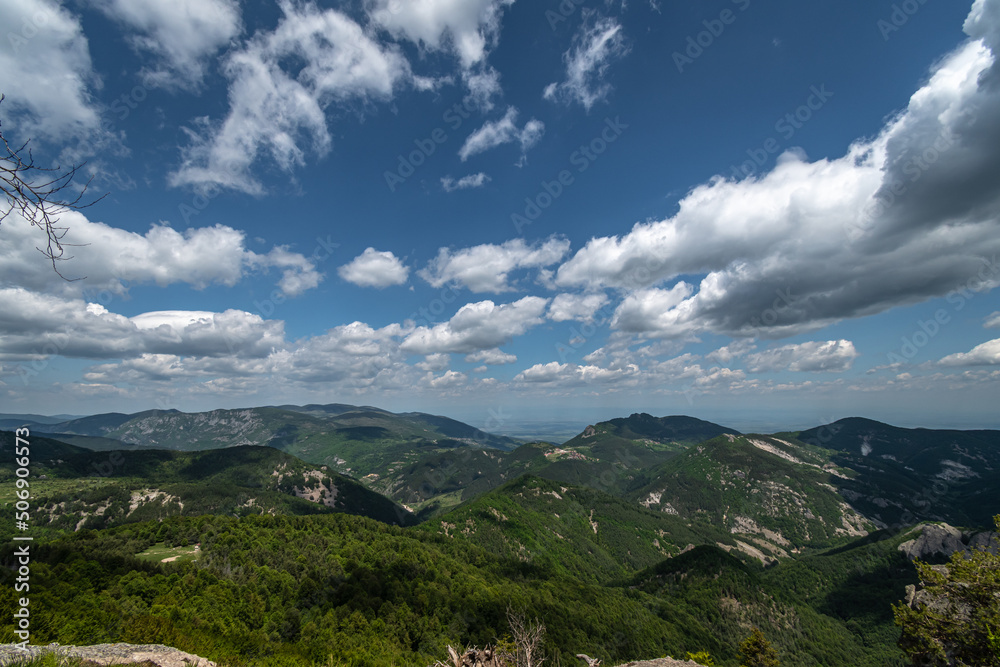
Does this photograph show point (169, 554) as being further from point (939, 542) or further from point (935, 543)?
point (939, 542)

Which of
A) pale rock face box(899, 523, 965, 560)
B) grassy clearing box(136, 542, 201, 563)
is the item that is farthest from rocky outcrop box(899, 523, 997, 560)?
grassy clearing box(136, 542, 201, 563)

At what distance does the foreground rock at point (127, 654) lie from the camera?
18.1m

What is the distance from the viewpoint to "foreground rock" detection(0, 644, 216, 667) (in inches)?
712

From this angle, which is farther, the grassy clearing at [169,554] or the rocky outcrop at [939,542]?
the rocky outcrop at [939,542]

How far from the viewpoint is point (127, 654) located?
66.9 ft

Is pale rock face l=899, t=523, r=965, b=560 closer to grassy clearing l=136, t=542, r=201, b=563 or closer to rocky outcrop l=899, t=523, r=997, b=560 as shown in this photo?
rocky outcrop l=899, t=523, r=997, b=560

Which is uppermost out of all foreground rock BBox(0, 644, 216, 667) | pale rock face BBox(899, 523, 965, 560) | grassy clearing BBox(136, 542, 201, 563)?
foreground rock BBox(0, 644, 216, 667)

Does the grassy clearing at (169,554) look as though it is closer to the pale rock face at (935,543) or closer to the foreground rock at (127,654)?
the foreground rock at (127,654)

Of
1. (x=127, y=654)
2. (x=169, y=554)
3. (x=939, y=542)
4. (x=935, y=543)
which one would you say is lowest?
(x=935, y=543)

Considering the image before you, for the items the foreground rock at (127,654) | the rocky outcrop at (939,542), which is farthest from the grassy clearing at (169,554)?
the rocky outcrop at (939,542)

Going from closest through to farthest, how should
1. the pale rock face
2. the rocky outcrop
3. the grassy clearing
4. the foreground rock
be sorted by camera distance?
the foreground rock, the grassy clearing, the rocky outcrop, the pale rock face

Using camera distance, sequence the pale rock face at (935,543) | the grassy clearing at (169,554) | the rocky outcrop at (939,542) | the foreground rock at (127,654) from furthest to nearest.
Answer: the pale rock face at (935,543) → the rocky outcrop at (939,542) → the grassy clearing at (169,554) → the foreground rock at (127,654)

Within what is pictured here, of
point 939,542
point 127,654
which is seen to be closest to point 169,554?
point 127,654

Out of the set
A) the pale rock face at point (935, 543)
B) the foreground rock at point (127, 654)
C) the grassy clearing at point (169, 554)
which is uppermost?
the foreground rock at point (127, 654)
